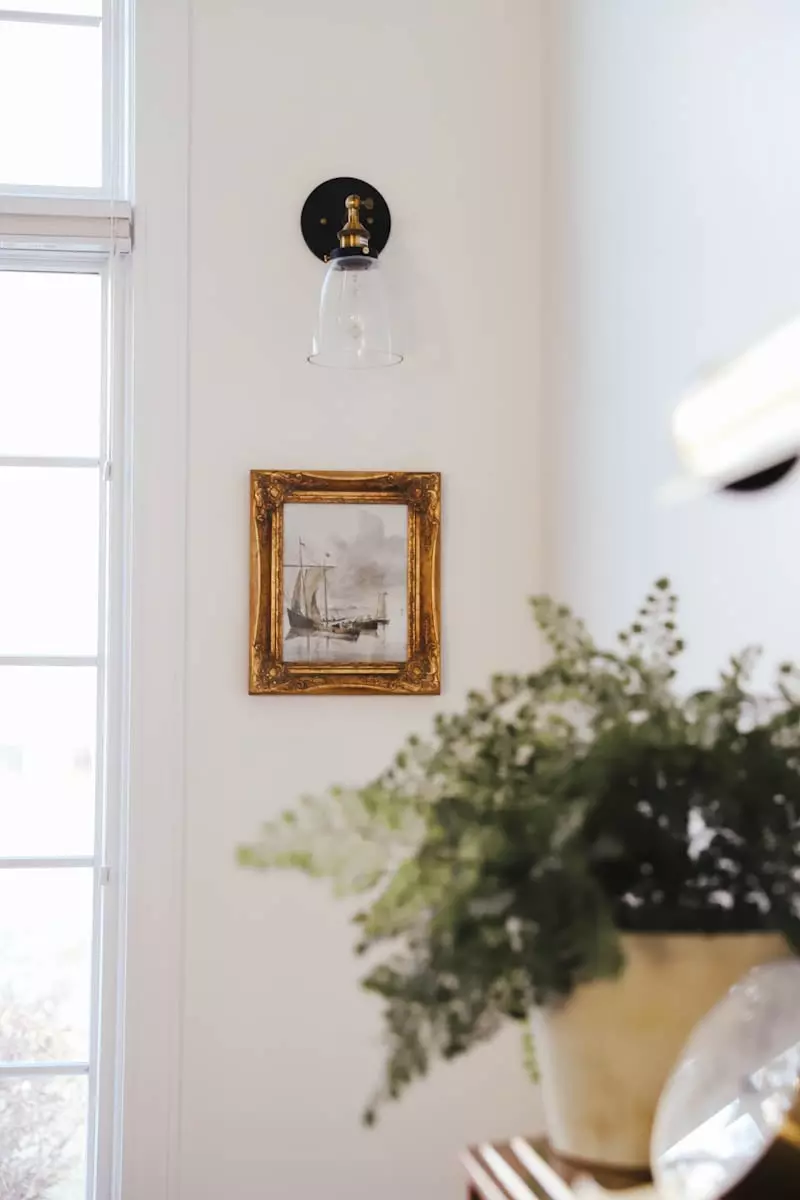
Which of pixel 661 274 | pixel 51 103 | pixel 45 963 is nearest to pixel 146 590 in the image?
pixel 45 963

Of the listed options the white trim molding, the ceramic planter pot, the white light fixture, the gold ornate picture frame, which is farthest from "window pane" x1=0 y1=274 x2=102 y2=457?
the ceramic planter pot

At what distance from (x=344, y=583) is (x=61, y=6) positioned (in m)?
1.28

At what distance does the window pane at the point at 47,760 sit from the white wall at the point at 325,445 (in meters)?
0.23

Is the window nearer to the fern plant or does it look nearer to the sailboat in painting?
the sailboat in painting

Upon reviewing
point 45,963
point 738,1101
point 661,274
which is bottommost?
point 45,963

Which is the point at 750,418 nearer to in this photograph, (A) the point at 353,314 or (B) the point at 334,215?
(A) the point at 353,314

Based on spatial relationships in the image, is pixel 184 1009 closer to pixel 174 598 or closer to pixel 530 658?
pixel 174 598

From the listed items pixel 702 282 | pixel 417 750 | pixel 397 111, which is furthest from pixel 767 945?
pixel 397 111

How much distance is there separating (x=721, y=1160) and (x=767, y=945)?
5.8 inches

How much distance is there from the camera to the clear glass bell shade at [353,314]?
2.32 meters

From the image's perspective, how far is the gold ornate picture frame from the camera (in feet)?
8.09

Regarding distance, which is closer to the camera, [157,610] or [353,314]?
[353,314]

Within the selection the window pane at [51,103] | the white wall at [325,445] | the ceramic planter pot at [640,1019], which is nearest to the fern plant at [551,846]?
the ceramic planter pot at [640,1019]

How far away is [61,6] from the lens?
2615 millimetres
